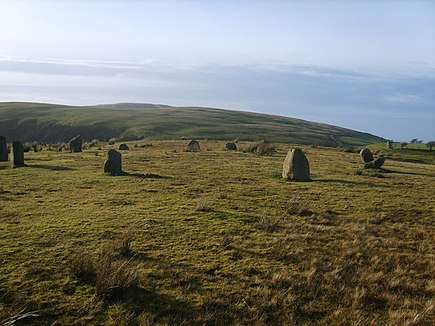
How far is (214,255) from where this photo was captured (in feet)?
34.6

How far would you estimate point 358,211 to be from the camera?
1568 cm

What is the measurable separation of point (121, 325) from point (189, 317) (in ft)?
4.29

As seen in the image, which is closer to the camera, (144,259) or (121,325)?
(121,325)

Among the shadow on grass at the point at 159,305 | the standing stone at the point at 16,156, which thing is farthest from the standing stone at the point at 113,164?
the shadow on grass at the point at 159,305

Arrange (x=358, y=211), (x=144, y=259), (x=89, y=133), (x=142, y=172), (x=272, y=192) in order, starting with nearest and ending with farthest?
1. (x=144, y=259)
2. (x=358, y=211)
3. (x=272, y=192)
4. (x=142, y=172)
5. (x=89, y=133)

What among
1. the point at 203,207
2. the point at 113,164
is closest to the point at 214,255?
the point at 203,207

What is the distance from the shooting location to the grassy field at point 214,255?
7957 millimetres

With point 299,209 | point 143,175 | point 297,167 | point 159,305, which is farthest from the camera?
point 143,175

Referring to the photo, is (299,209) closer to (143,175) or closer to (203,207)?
(203,207)

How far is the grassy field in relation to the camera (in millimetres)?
7957

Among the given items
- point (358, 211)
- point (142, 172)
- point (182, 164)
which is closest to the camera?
point (358, 211)

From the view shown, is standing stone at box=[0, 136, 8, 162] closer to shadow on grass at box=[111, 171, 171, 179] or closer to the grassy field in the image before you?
the grassy field

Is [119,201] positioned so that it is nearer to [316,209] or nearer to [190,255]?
[190,255]

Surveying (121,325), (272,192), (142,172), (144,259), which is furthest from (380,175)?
(121,325)
